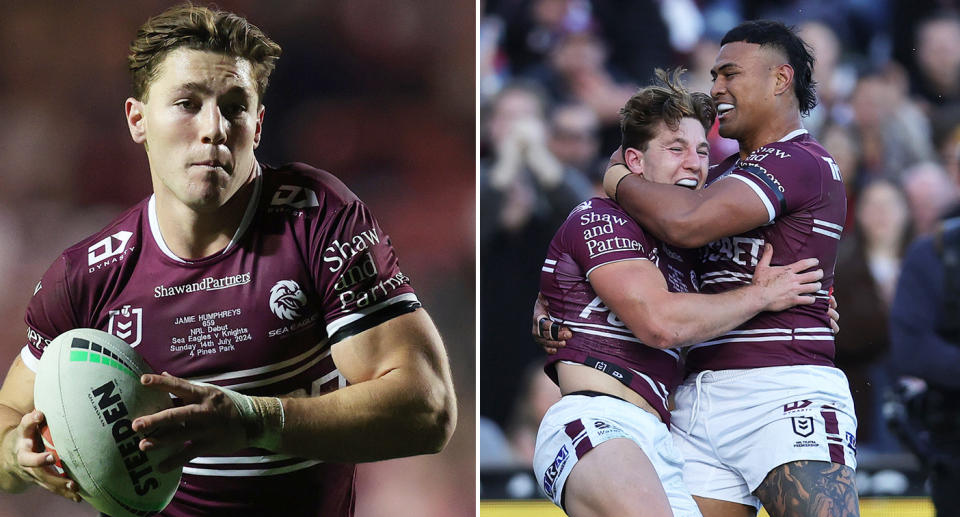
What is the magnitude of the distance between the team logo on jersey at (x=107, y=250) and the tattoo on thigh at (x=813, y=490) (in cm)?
196

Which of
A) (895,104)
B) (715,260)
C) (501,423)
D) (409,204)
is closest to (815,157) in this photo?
(715,260)

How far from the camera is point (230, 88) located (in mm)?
2723

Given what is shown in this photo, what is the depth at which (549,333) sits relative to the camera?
2951mm

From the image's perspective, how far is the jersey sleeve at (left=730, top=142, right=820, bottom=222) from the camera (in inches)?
112

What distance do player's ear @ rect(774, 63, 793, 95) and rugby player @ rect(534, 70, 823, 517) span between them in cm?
25

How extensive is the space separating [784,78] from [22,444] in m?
2.44

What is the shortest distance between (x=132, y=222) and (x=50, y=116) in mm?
2320

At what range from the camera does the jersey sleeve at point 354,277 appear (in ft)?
8.45

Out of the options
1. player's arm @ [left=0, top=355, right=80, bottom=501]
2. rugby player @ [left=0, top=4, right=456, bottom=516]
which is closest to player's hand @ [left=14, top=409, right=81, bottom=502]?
player's arm @ [left=0, top=355, right=80, bottom=501]

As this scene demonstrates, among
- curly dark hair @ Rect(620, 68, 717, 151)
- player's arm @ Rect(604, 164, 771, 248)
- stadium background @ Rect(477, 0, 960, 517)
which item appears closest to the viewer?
player's arm @ Rect(604, 164, 771, 248)

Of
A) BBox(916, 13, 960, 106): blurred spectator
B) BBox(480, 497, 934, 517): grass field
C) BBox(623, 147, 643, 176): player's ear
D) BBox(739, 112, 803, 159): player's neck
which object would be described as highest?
BBox(916, 13, 960, 106): blurred spectator

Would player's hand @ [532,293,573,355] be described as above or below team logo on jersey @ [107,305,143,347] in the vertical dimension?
below

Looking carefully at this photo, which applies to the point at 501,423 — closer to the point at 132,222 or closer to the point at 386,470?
the point at 386,470

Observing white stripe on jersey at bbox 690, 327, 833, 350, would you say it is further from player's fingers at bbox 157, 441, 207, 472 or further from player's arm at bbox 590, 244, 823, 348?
player's fingers at bbox 157, 441, 207, 472
